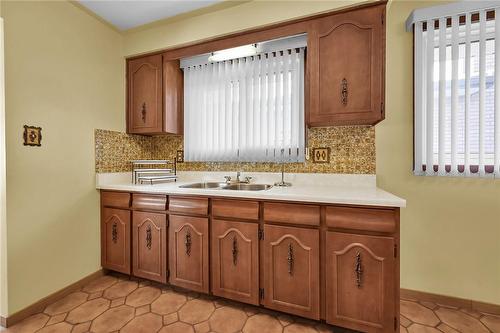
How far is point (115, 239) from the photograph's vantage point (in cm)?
218

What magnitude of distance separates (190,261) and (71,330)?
839 mm

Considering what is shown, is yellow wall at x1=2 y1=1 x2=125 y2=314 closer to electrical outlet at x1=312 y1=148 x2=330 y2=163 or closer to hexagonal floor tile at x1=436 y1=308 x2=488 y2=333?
electrical outlet at x1=312 y1=148 x2=330 y2=163

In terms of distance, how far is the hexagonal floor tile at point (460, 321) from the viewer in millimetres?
1511

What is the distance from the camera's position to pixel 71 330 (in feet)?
5.00

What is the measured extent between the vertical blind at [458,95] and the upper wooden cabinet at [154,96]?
2187 millimetres

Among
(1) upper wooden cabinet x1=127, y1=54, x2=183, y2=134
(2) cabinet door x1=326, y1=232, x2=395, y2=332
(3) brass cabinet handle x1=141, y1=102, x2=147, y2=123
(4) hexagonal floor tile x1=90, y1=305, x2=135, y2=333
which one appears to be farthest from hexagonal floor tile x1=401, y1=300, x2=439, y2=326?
(3) brass cabinet handle x1=141, y1=102, x2=147, y2=123

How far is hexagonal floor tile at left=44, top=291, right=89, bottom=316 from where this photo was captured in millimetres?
1731

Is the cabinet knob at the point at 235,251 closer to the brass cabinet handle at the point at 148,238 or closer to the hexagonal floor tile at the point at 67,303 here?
the brass cabinet handle at the point at 148,238

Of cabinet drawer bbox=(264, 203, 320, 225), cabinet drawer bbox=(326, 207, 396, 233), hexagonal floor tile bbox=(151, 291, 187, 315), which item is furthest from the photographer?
hexagonal floor tile bbox=(151, 291, 187, 315)

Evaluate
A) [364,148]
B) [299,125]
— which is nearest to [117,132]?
[299,125]

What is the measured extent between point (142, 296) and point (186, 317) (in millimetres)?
520

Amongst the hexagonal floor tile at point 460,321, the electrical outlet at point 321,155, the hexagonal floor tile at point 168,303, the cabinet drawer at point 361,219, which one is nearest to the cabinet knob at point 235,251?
the hexagonal floor tile at point 168,303

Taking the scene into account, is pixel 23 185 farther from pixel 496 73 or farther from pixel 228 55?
pixel 496 73

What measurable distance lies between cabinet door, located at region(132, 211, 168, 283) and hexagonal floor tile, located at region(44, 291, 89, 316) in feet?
1.35
